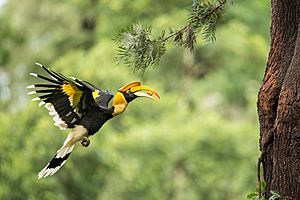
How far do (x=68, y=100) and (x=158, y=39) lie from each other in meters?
0.58

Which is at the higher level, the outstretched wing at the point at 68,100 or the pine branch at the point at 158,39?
the pine branch at the point at 158,39

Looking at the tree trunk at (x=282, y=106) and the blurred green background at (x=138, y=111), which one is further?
the blurred green background at (x=138, y=111)

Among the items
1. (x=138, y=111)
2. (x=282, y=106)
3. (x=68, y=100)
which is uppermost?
(x=138, y=111)

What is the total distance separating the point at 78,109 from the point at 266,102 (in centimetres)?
98

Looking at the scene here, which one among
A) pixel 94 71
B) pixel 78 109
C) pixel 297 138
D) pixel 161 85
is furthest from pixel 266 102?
pixel 161 85

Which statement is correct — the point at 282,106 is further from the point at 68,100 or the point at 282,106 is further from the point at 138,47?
the point at 68,100

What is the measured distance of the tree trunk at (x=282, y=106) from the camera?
14.3 feet

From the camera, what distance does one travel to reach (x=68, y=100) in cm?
484

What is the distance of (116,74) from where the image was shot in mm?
15992

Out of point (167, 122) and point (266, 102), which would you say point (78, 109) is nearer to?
point (266, 102)

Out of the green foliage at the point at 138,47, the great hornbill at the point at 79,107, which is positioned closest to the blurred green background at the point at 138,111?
the green foliage at the point at 138,47

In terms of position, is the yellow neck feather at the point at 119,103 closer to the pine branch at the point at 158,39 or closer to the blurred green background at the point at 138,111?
the pine branch at the point at 158,39

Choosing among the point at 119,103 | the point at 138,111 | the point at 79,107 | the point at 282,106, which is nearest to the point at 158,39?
the point at 119,103

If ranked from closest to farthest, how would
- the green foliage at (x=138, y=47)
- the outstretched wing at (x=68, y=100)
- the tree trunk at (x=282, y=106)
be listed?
the tree trunk at (x=282, y=106) → the outstretched wing at (x=68, y=100) → the green foliage at (x=138, y=47)
